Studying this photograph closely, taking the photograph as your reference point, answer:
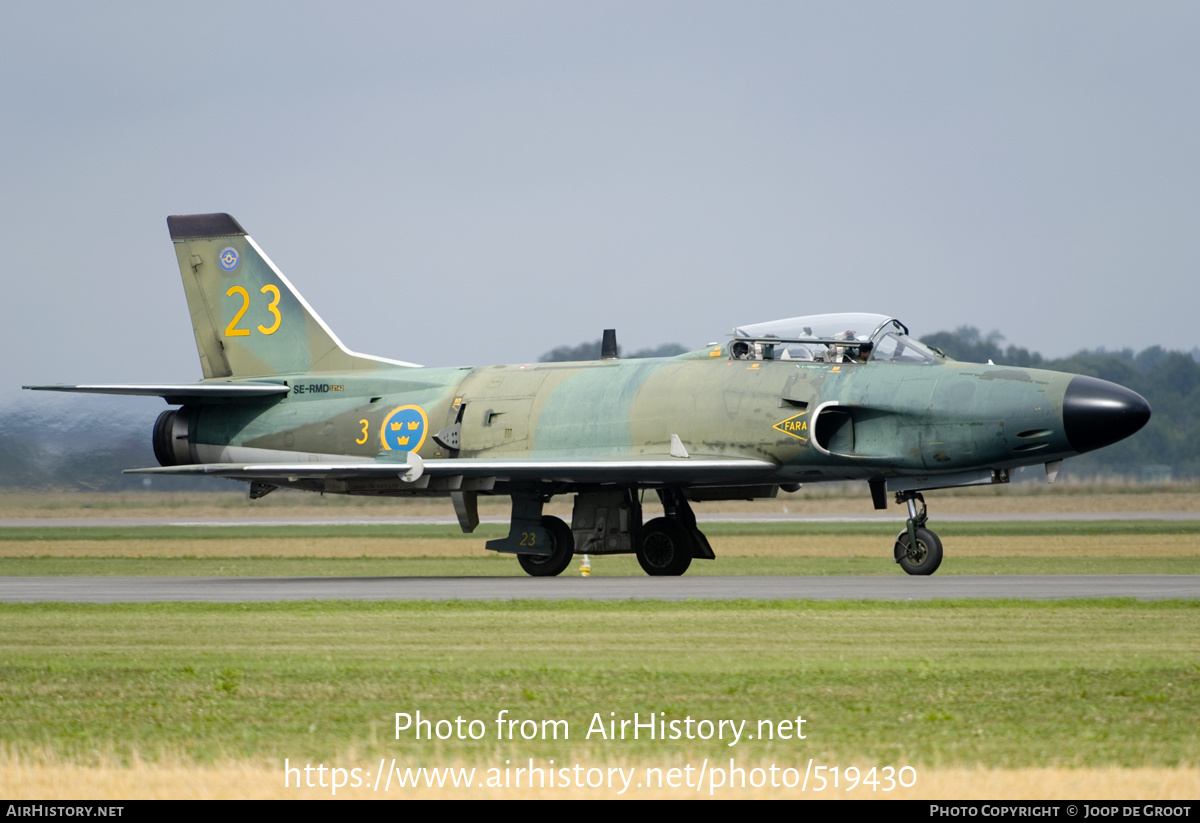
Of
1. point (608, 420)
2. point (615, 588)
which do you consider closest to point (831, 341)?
point (608, 420)

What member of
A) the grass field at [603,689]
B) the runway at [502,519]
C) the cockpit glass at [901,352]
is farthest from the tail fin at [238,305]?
the runway at [502,519]

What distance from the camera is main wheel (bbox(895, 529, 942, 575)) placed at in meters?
20.2

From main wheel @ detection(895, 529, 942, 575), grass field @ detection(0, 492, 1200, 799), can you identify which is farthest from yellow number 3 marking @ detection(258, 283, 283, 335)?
main wheel @ detection(895, 529, 942, 575)

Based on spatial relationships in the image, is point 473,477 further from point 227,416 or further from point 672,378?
point 227,416

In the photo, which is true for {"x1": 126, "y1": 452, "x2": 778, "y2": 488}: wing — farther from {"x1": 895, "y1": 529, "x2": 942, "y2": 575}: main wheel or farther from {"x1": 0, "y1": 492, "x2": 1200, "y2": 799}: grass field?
{"x1": 0, "y1": 492, "x2": 1200, "y2": 799}: grass field

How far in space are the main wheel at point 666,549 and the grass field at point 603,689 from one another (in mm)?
6531

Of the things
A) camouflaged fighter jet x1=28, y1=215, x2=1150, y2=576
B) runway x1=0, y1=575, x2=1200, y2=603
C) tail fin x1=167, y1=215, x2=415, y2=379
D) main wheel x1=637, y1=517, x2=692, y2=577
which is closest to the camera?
runway x1=0, y1=575, x2=1200, y2=603

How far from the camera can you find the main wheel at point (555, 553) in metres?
22.9

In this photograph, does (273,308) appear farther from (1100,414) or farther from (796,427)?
(1100,414)

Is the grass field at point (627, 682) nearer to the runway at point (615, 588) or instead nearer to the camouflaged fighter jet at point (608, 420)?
the runway at point (615, 588)

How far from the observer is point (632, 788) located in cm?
670

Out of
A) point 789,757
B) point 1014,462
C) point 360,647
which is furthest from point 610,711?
point 1014,462

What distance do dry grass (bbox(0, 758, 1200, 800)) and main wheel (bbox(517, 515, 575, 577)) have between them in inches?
623

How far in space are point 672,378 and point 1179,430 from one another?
2638 inches
